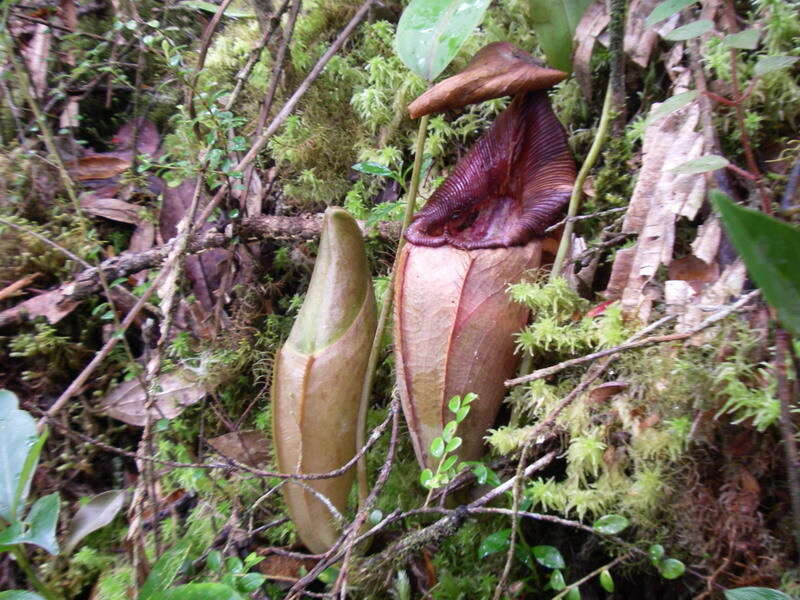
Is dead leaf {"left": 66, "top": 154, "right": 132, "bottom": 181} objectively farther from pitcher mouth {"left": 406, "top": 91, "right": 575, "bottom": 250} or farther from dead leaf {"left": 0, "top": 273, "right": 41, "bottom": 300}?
pitcher mouth {"left": 406, "top": 91, "right": 575, "bottom": 250}

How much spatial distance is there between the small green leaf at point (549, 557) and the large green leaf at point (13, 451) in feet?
3.30

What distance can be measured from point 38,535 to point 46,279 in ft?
3.30

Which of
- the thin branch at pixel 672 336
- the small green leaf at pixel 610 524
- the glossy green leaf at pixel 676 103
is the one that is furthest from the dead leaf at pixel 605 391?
the glossy green leaf at pixel 676 103

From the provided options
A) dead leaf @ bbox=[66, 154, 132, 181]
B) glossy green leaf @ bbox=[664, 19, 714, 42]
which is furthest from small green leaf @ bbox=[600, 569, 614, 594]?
dead leaf @ bbox=[66, 154, 132, 181]

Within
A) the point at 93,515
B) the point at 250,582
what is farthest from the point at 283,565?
the point at 93,515

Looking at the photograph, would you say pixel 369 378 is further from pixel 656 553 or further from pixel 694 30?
pixel 694 30

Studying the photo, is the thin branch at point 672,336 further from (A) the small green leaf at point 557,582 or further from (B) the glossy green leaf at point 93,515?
(B) the glossy green leaf at point 93,515

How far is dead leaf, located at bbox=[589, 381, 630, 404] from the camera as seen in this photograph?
40.0 inches

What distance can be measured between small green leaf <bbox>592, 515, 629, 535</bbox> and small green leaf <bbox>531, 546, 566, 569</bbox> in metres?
0.10

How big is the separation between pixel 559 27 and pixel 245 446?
1.30 metres

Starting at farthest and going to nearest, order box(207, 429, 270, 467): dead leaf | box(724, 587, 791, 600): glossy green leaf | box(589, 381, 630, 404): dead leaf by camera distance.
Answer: box(207, 429, 270, 467): dead leaf
box(589, 381, 630, 404): dead leaf
box(724, 587, 791, 600): glossy green leaf

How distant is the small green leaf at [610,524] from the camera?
3.06 feet

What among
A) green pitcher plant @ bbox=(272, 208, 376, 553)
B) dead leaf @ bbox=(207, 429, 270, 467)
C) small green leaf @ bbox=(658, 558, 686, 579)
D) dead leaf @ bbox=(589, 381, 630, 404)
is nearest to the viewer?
small green leaf @ bbox=(658, 558, 686, 579)

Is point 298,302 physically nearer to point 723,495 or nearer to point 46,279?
point 46,279
